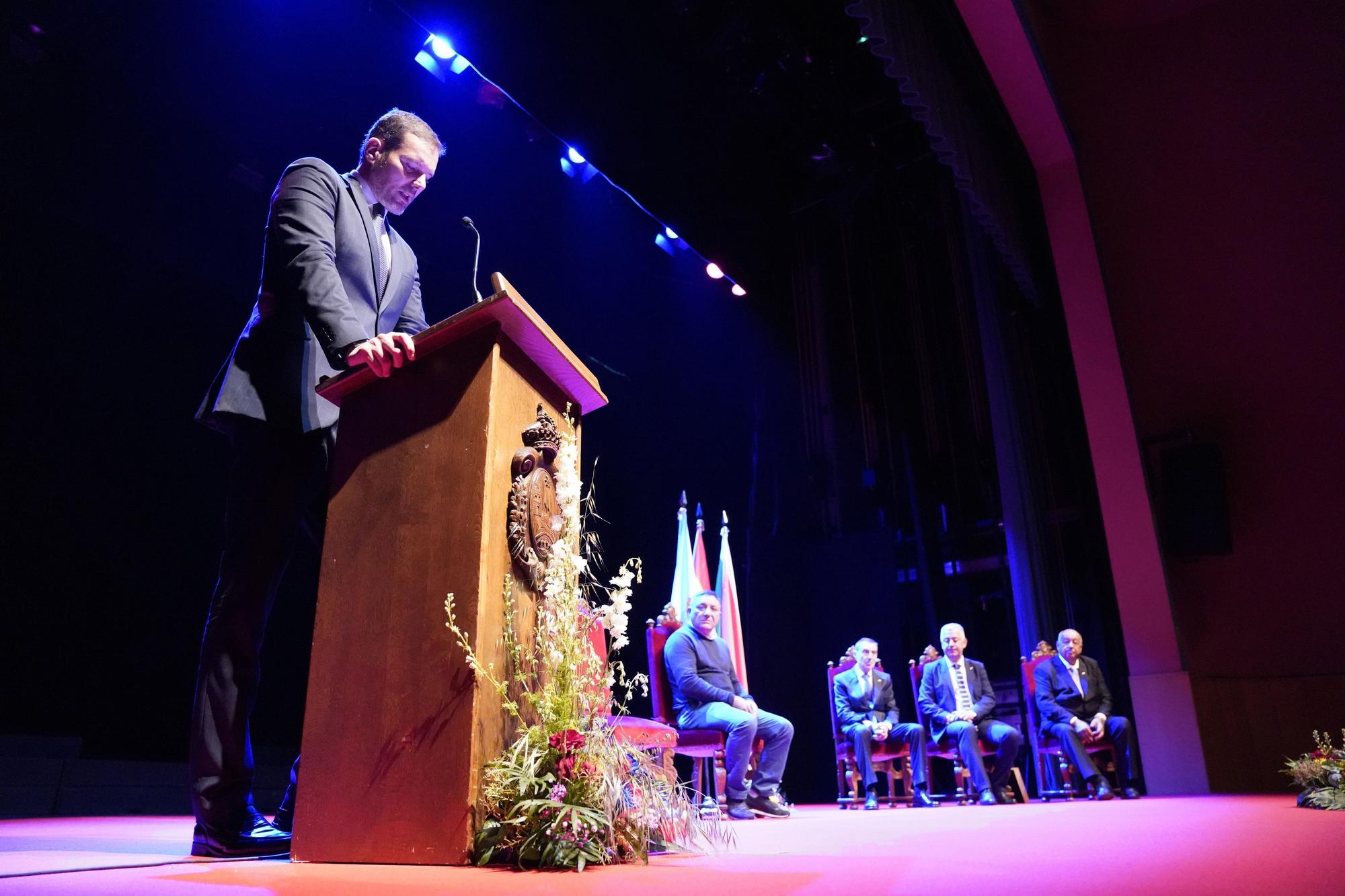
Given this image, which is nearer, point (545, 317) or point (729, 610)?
point (545, 317)

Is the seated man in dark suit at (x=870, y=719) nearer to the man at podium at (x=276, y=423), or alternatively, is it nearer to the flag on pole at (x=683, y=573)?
the flag on pole at (x=683, y=573)

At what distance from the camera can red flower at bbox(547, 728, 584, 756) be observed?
1.47 meters

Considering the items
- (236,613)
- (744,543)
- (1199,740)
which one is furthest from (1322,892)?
(744,543)

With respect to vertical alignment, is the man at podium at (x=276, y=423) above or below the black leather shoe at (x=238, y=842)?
above

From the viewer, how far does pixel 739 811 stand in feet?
14.3

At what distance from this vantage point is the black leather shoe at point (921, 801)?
5750 millimetres

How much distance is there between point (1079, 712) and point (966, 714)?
77cm

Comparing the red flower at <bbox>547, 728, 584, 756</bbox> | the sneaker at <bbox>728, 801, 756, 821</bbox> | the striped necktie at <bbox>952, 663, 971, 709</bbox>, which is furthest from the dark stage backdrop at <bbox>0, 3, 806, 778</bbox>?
the striped necktie at <bbox>952, 663, 971, 709</bbox>

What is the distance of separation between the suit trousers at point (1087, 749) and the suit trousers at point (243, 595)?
18.4ft

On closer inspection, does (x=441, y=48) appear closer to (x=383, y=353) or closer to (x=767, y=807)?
(x=383, y=353)

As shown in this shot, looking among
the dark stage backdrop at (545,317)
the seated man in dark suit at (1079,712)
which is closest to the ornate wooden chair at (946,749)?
the seated man in dark suit at (1079,712)

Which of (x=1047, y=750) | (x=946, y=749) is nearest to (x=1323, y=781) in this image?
(x=1047, y=750)

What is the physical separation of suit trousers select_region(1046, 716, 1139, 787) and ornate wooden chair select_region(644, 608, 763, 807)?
7.30ft

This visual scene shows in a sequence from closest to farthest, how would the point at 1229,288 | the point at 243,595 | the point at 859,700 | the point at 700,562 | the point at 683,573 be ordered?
the point at 243,595 → the point at 1229,288 → the point at 859,700 → the point at 683,573 → the point at 700,562
